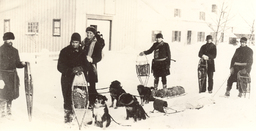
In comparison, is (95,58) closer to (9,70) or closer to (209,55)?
(9,70)

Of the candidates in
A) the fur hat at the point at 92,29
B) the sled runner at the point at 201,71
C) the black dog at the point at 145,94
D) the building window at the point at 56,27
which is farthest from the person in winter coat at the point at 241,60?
the building window at the point at 56,27

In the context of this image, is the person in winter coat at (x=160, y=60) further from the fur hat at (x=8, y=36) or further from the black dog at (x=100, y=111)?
the fur hat at (x=8, y=36)

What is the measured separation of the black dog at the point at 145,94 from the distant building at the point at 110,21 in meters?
0.51

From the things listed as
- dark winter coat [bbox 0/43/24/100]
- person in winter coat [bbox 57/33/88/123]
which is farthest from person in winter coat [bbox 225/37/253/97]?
dark winter coat [bbox 0/43/24/100]

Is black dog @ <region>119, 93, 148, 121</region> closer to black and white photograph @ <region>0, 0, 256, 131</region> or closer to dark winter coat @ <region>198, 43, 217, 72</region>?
black and white photograph @ <region>0, 0, 256, 131</region>

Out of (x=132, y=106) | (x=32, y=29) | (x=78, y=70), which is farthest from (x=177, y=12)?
(x=32, y=29)

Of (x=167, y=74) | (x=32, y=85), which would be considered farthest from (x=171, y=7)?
(x=32, y=85)

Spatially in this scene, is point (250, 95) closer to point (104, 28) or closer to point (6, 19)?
point (104, 28)

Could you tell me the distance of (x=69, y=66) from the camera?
139 inches

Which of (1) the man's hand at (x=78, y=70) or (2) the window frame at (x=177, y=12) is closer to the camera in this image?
(1) the man's hand at (x=78, y=70)

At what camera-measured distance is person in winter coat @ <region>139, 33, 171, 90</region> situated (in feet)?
12.7

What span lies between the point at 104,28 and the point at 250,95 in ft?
7.17

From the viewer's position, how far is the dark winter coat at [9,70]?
11.3 ft

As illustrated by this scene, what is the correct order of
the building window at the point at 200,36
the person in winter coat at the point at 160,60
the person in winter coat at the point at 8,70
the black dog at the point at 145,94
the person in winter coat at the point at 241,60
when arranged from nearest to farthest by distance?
the person in winter coat at the point at 8,70 < the black dog at the point at 145,94 < the person in winter coat at the point at 160,60 < the building window at the point at 200,36 < the person in winter coat at the point at 241,60
